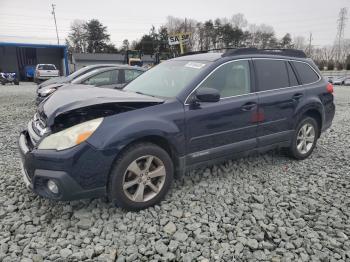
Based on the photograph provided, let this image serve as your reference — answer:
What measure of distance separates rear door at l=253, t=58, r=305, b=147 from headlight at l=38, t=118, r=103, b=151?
2275mm

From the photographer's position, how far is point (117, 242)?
2.72 metres

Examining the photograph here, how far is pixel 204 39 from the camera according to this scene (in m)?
69.1

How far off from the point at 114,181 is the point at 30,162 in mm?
823

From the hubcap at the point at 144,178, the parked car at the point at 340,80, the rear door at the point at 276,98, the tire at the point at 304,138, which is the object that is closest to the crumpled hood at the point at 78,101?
the hubcap at the point at 144,178

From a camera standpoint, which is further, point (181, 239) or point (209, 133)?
point (209, 133)

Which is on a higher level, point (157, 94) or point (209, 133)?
point (157, 94)

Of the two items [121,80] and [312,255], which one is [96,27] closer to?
[121,80]

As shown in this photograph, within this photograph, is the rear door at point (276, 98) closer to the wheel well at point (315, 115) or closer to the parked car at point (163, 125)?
the parked car at point (163, 125)

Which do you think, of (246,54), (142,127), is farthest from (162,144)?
(246,54)

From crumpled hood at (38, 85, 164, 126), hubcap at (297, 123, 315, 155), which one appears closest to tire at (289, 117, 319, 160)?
hubcap at (297, 123, 315, 155)

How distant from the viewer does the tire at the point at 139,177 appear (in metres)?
2.97

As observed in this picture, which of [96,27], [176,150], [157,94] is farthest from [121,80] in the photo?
[96,27]

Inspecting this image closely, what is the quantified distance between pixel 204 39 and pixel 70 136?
230ft

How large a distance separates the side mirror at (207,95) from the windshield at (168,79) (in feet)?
0.86
